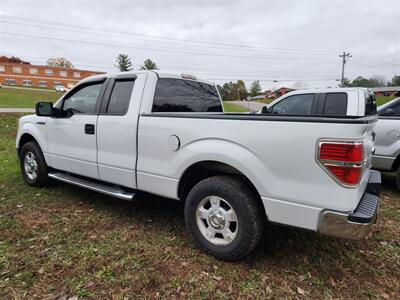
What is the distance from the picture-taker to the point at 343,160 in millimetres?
2100

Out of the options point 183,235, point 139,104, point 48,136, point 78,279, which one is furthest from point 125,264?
point 48,136

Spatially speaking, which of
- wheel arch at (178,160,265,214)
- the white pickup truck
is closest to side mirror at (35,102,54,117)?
the white pickup truck

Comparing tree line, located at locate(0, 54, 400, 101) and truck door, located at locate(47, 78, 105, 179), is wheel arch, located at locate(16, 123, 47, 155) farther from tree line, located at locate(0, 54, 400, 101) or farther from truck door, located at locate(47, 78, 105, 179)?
tree line, located at locate(0, 54, 400, 101)

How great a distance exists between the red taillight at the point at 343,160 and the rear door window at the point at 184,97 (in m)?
1.96

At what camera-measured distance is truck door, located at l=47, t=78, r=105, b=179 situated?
375 cm

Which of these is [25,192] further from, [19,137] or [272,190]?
[272,190]

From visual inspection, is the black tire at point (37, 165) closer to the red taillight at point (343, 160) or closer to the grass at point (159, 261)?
the grass at point (159, 261)

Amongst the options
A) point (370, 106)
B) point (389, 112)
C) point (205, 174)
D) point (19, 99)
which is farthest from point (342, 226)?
point (19, 99)

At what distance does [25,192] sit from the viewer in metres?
4.63

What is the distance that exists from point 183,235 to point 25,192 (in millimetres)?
2863

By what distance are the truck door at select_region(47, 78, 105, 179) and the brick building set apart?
81.6 metres

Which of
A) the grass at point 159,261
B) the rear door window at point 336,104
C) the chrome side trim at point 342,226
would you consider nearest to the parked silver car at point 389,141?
the rear door window at point 336,104

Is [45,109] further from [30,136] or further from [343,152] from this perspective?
[343,152]

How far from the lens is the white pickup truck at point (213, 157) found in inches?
85.8
